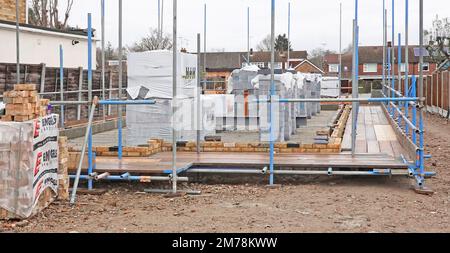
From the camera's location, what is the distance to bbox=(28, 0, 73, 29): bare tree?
36.3 metres

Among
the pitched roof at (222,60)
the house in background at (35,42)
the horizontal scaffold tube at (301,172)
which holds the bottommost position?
the horizontal scaffold tube at (301,172)

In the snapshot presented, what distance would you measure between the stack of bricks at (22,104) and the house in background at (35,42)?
12446 millimetres

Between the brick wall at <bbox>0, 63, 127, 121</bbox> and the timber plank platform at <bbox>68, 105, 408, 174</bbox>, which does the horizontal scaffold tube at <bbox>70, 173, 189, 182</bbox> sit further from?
the brick wall at <bbox>0, 63, 127, 121</bbox>

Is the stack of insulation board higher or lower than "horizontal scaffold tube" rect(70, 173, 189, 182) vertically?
higher

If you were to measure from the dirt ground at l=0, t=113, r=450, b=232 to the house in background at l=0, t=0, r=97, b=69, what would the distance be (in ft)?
40.6

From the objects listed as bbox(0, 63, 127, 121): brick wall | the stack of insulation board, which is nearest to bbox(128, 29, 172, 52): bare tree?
bbox(0, 63, 127, 121): brick wall

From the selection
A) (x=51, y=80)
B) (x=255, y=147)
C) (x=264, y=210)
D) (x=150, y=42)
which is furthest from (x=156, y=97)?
(x=150, y=42)

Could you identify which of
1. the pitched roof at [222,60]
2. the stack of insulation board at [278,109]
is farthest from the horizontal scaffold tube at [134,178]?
the pitched roof at [222,60]

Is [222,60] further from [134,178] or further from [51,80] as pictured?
[134,178]

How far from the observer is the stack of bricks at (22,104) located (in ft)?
23.7

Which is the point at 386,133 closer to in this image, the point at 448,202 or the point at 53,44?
the point at 448,202

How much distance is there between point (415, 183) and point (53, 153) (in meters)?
5.06

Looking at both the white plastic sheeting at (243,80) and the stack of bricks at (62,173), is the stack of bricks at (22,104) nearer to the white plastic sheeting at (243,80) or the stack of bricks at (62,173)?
the stack of bricks at (62,173)

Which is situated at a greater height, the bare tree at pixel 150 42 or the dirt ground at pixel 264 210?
the bare tree at pixel 150 42
